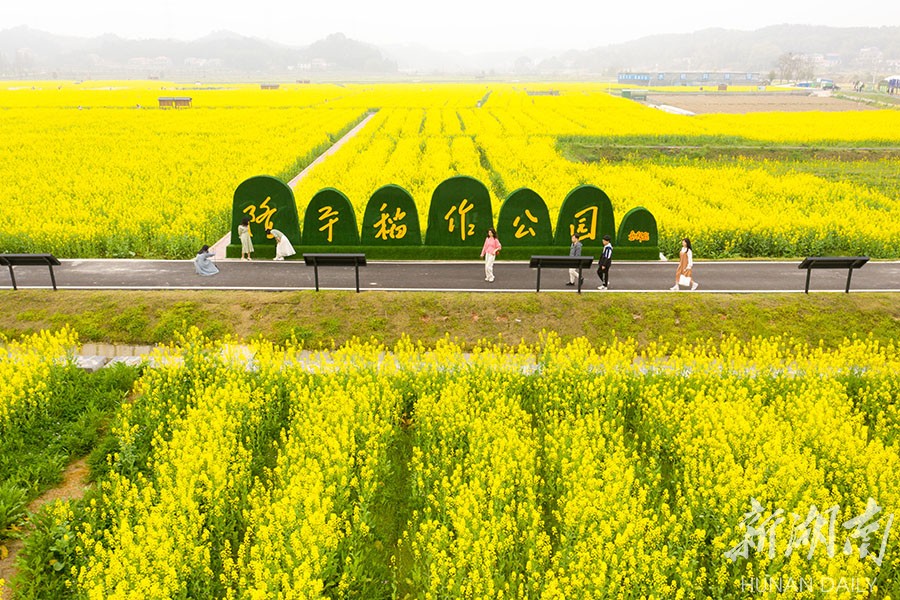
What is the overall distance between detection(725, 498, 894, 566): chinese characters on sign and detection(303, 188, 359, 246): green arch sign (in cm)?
1336

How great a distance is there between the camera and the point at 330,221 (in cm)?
1766

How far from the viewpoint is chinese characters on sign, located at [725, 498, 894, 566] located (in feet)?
21.6

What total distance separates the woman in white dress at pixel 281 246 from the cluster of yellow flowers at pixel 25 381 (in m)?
6.97

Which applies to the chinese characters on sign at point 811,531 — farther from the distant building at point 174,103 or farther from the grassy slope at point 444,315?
the distant building at point 174,103

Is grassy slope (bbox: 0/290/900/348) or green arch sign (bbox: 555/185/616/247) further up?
green arch sign (bbox: 555/185/616/247)

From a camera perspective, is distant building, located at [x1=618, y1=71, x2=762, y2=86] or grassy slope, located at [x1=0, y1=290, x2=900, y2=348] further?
distant building, located at [x1=618, y1=71, x2=762, y2=86]

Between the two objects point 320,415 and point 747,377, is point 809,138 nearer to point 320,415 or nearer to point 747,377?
point 747,377

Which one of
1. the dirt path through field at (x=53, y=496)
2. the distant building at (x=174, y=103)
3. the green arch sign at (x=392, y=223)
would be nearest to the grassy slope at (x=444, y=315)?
the green arch sign at (x=392, y=223)

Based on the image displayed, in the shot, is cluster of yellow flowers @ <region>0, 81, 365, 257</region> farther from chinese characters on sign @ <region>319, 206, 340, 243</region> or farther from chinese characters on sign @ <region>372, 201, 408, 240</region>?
chinese characters on sign @ <region>372, 201, 408, 240</region>

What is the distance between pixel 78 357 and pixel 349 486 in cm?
764

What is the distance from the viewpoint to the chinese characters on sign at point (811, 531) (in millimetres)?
6590

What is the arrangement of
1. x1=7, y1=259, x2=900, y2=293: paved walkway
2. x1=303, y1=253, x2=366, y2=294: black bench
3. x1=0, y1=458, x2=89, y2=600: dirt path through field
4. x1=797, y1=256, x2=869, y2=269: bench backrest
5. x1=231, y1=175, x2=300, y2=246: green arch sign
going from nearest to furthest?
1. x1=0, y1=458, x2=89, y2=600: dirt path through field
2. x1=797, y1=256, x2=869, y2=269: bench backrest
3. x1=303, y1=253, x2=366, y2=294: black bench
4. x1=7, y1=259, x2=900, y2=293: paved walkway
5. x1=231, y1=175, x2=300, y2=246: green arch sign

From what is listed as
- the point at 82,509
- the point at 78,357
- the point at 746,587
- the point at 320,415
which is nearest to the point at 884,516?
the point at 746,587

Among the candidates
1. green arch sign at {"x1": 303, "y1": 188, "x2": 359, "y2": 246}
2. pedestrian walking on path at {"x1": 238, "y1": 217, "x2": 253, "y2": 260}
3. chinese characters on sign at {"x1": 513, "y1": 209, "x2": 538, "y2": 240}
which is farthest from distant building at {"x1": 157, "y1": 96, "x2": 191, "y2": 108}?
chinese characters on sign at {"x1": 513, "y1": 209, "x2": 538, "y2": 240}
